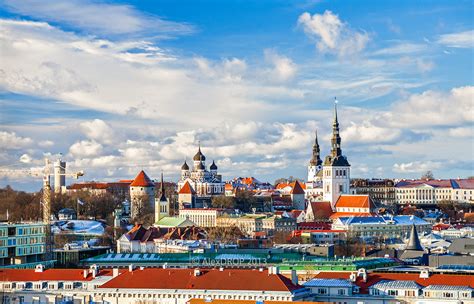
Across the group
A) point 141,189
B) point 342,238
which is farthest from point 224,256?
point 141,189

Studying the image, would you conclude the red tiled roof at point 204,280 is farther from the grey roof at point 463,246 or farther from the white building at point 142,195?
the white building at point 142,195

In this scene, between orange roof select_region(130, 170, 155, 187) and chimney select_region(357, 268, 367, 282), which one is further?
orange roof select_region(130, 170, 155, 187)

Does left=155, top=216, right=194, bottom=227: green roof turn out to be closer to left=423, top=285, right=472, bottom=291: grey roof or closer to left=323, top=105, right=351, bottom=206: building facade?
left=323, top=105, right=351, bottom=206: building facade

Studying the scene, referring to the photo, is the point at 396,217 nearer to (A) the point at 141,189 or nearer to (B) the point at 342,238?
(B) the point at 342,238

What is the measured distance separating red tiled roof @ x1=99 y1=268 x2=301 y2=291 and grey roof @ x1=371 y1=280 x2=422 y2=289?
4.74m

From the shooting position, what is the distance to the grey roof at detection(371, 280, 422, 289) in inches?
2462

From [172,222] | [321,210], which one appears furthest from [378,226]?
[172,222]

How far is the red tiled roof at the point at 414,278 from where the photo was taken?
206ft

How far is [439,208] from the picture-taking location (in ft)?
652

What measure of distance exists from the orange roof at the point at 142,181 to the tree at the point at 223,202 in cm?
1166

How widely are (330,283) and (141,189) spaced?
432 ft

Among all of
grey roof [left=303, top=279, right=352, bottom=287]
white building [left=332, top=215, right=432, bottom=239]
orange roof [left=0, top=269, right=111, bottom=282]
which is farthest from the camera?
white building [left=332, top=215, right=432, bottom=239]

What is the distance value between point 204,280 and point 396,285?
10863 mm

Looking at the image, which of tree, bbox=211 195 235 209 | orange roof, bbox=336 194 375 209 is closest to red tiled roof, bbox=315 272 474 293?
orange roof, bbox=336 194 375 209
